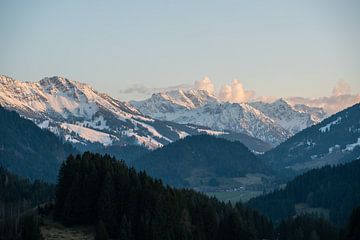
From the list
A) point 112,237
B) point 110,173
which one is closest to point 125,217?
point 112,237

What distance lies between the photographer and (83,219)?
562 feet

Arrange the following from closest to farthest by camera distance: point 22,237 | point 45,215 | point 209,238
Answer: point 22,237 → point 45,215 → point 209,238

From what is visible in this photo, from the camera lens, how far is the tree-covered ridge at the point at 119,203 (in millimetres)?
168000

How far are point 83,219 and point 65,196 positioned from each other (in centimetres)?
1010

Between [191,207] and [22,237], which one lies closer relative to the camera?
[22,237]

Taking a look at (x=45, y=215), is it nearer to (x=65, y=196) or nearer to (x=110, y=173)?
(x=65, y=196)

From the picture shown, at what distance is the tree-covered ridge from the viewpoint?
551ft

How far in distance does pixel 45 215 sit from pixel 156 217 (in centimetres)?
2758

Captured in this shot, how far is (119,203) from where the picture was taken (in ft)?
578

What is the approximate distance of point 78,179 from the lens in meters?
180

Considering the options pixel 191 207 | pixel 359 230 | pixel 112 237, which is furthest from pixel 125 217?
pixel 359 230

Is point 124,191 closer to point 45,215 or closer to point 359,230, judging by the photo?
point 45,215

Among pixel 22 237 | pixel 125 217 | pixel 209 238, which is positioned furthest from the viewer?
pixel 209 238

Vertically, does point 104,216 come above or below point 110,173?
below
